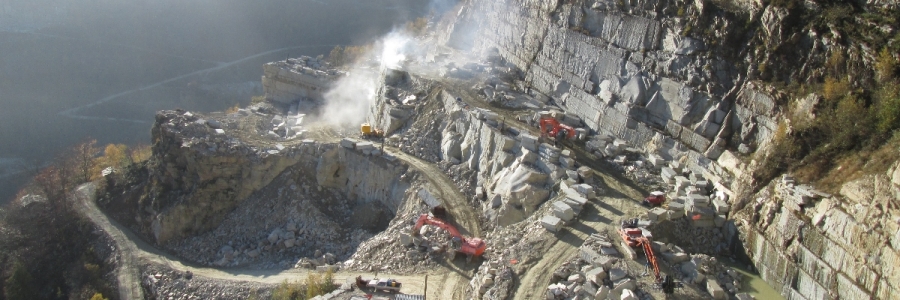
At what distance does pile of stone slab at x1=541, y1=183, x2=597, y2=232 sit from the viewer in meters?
18.2

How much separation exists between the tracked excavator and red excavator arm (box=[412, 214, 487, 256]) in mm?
4015

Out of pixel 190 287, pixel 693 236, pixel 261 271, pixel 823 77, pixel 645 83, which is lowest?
pixel 190 287

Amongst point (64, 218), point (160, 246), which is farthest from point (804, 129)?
point (64, 218)

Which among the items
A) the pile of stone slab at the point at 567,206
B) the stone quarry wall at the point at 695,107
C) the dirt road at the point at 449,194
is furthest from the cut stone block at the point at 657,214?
the dirt road at the point at 449,194

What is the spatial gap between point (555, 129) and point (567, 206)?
5.74 m

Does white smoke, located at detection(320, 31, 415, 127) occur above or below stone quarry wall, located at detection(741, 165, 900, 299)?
below

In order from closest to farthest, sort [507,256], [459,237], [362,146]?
[507,256] → [459,237] → [362,146]

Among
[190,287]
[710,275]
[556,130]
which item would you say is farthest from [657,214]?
[190,287]

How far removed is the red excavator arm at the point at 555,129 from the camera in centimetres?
2377

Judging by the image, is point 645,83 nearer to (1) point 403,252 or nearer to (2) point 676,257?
(2) point 676,257

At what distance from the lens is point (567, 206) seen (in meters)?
18.6

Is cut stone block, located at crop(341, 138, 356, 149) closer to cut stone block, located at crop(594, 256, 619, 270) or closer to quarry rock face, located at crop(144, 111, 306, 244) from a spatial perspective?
quarry rock face, located at crop(144, 111, 306, 244)

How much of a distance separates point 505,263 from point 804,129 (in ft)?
28.3

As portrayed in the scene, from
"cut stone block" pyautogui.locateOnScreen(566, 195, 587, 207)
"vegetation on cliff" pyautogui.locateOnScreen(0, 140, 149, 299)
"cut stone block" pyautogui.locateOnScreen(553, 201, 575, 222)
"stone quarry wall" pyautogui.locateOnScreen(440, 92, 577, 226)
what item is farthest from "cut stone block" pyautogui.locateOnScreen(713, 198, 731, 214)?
"vegetation on cliff" pyautogui.locateOnScreen(0, 140, 149, 299)
